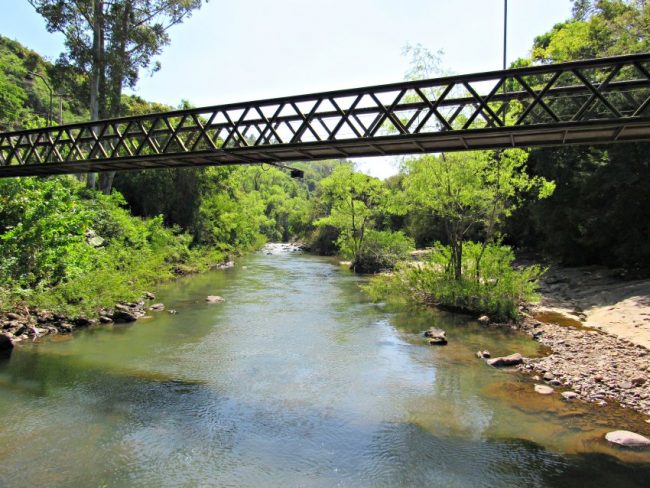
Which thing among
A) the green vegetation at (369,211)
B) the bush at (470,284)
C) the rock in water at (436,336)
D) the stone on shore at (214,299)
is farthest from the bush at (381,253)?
the rock in water at (436,336)

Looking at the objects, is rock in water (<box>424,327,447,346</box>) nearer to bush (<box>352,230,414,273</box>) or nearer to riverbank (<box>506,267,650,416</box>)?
riverbank (<box>506,267,650,416</box>)

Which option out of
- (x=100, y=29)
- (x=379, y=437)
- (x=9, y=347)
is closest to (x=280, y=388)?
(x=379, y=437)

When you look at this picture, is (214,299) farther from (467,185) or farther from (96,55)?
(96,55)

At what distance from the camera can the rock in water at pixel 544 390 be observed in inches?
513

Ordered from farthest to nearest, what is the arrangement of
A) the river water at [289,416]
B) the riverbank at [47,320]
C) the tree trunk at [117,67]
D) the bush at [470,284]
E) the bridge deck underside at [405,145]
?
the tree trunk at [117,67], the bush at [470,284], the riverbank at [47,320], the bridge deck underside at [405,145], the river water at [289,416]

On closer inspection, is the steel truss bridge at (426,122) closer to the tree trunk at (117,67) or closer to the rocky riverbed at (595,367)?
the rocky riverbed at (595,367)

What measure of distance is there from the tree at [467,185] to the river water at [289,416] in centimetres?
668

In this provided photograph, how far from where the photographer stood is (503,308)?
21250 millimetres

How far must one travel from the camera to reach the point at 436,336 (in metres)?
18.6

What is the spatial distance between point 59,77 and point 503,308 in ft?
113

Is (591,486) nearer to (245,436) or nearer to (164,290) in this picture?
(245,436)

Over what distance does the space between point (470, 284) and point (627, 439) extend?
502 inches

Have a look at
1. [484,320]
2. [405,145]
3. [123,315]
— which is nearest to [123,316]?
[123,315]

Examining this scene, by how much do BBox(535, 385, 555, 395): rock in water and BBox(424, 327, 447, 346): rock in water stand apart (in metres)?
4.85
